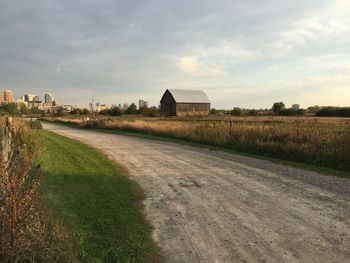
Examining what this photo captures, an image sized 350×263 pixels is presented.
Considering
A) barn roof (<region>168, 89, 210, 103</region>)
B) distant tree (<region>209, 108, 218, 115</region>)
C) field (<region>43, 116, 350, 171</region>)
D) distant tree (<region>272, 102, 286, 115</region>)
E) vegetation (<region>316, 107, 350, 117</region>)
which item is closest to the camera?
field (<region>43, 116, 350, 171</region>)

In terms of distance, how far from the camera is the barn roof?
286 feet

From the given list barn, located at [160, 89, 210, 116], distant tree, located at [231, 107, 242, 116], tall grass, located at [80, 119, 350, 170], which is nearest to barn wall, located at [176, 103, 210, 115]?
barn, located at [160, 89, 210, 116]

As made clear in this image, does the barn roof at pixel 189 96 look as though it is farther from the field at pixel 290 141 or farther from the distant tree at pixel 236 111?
the field at pixel 290 141

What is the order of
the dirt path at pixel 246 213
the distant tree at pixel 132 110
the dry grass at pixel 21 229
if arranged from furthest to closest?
the distant tree at pixel 132 110, the dirt path at pixel 246 213, the dry grass at pixel 21 229

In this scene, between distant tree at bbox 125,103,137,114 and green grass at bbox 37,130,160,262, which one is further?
distant tree at bbox 125,103,137,114

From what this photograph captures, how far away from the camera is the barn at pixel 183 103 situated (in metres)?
86.1

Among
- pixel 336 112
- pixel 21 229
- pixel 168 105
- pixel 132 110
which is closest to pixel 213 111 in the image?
pixel 168 105

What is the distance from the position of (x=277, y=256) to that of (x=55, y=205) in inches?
190

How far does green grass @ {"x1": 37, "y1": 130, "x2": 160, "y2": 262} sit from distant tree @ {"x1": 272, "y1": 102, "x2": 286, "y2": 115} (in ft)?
236

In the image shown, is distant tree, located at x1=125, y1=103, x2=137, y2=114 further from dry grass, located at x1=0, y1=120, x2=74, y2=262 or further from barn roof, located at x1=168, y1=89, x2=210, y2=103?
dry grass, located at x1=0, y1=120, x2=74, y2=262

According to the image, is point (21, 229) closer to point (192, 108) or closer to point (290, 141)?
point (290, 141)

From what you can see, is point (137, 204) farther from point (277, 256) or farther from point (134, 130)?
point (134, 130)

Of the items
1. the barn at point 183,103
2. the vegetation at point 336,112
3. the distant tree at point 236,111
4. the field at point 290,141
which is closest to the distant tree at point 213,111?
the barn at point 183,103

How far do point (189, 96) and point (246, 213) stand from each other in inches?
3283
